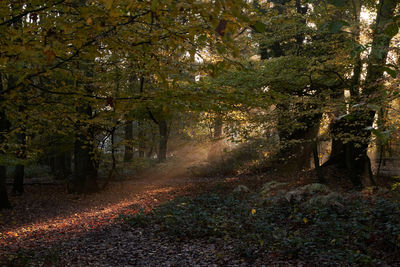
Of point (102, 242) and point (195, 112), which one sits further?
point (195, 112)

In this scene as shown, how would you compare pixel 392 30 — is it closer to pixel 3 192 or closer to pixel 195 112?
pixel 195 112

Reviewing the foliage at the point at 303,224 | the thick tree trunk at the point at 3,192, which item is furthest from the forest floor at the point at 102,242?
the thick tree trunk at the point at 3,192

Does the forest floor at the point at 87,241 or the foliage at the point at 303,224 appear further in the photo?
the forest floor at the point at 87,241

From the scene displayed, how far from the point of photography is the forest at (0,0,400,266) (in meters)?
3.64

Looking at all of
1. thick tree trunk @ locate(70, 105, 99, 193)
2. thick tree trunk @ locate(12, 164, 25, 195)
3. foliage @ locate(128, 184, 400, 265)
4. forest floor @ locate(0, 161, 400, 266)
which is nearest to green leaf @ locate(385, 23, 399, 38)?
foliage @ locate(128, 184, 400, 265)

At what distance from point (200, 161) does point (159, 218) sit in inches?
584

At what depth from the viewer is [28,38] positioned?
4.34 metres

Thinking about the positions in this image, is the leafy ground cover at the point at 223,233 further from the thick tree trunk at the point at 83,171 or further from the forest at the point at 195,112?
the thick tree trunk at the point at 83,171

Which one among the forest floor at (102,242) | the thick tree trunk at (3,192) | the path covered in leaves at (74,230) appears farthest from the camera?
the thick tree trunk at (3,192)

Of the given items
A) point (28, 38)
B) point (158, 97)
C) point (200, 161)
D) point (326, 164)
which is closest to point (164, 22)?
point (158, 97)

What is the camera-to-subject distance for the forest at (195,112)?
364 cm

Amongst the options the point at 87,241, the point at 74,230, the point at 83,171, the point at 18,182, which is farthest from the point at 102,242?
the point at 18,182

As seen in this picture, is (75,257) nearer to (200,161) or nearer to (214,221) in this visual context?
(214,221)

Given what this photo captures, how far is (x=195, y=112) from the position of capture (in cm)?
1025
